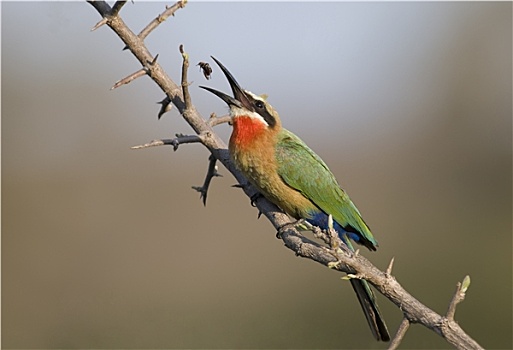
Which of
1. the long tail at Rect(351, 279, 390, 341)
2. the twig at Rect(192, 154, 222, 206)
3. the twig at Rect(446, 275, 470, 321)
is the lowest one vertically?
the long tail at Rect(351, 279, 390, 341)

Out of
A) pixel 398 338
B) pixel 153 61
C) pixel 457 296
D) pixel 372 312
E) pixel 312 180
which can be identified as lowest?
pixel 372 312

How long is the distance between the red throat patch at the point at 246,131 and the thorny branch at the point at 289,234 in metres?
0.10

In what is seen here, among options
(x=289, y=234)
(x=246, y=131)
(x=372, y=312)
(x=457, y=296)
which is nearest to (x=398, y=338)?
(x=457, y=296)

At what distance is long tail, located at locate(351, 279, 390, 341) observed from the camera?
11.0 feet

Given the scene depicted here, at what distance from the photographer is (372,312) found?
11.0ft

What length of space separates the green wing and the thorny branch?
175 millimetres

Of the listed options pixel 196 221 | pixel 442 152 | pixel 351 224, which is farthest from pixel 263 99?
Result: pixel 442 152

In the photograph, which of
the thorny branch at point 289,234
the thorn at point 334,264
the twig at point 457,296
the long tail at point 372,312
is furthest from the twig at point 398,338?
the long tail at point 372,312

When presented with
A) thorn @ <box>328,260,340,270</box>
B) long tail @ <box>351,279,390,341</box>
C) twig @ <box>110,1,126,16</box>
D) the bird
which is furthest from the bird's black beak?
thorn @ <box>328,260,340,270</box>

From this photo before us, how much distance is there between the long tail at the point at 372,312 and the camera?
132 inches

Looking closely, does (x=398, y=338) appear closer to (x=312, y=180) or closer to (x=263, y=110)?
(x=312, y=180)

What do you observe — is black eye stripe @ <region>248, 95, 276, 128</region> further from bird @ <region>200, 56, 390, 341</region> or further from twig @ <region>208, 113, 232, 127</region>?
twig @ <region>208, 113, 232, 127</region>

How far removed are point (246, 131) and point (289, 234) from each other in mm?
987

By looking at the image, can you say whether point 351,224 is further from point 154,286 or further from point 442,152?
point 442,152
